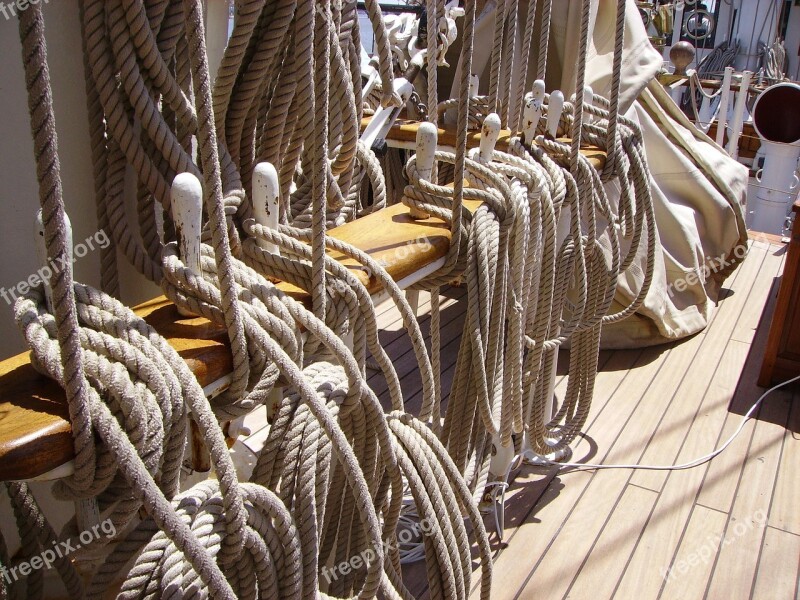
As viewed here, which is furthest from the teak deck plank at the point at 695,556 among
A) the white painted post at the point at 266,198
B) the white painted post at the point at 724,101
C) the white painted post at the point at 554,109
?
the white painted post at the point at 724,101

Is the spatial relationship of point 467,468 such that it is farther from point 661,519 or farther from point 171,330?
point 171,330

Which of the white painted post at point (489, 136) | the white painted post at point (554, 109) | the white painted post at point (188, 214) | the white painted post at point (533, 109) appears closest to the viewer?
the white painted post at point (188, 214)

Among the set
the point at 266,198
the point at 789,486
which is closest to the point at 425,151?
the point at 266,198

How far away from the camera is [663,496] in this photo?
2.15 m

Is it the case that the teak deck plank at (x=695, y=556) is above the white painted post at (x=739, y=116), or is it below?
below

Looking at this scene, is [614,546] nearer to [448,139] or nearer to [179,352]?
[448,139]

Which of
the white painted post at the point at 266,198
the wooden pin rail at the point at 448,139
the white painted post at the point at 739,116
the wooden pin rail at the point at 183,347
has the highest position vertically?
the white painted post at the point at 266,198

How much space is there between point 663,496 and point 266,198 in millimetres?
1665

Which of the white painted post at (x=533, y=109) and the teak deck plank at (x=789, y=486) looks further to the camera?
the teak deck plank at (x=789, y=486)

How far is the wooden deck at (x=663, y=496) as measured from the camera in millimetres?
1833

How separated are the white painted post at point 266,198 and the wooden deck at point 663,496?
1111 millimetres

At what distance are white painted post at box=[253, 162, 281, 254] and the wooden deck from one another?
1.11m

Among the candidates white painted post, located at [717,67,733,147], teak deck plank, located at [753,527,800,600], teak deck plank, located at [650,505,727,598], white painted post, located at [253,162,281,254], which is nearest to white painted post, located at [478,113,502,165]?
white painted post, located at [253,162,281,254]

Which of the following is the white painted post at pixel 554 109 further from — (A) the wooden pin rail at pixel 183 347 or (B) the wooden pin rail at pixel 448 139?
(A) the wooden pin rail at pixel 183 347
